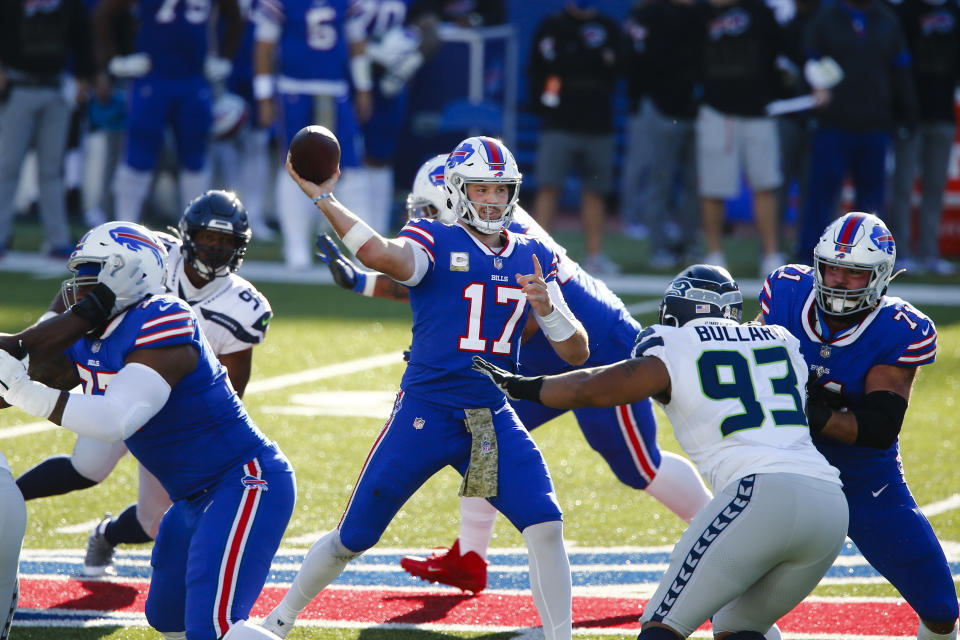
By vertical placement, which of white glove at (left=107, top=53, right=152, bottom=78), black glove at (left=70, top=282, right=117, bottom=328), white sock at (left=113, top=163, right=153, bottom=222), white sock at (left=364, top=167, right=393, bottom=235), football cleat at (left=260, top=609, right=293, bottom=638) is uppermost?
black glove at (left=70, top=282, right=117, bottom=328)

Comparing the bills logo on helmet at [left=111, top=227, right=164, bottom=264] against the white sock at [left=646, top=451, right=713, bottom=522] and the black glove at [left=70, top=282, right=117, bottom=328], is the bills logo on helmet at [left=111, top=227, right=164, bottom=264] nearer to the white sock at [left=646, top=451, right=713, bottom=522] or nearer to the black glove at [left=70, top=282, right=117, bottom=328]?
the black glove at [left=70, top=282, right=117, bottom=328]

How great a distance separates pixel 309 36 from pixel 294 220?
4.89 ft

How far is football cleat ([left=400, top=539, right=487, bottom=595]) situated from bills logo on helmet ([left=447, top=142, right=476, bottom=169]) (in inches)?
55.4

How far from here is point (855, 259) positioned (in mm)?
4223

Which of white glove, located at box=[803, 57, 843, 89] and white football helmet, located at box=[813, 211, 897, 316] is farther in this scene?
white glove, located at box=[803, 57, 843, 89]

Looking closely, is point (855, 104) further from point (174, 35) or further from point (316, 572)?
point (316, 572)

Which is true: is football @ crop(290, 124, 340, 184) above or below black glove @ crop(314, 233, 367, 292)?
above

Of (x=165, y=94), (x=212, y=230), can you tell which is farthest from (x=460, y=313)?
(x=165, y=94)

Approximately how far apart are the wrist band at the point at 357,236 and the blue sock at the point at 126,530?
1407 millimetres

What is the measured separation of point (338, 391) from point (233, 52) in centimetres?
496

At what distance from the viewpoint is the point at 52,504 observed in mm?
5910

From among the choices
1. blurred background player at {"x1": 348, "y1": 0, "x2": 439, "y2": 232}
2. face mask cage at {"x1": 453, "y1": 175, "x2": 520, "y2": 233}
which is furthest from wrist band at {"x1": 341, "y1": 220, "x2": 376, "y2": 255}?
blurred background player at {"x1": 348, "y1": 0, "x2": 439, "y2": 232}

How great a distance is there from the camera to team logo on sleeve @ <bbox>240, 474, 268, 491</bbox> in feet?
13.0

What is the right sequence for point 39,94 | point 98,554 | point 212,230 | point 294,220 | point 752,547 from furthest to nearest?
point 294,220 → point 39,94 → point 98,554 → point 212,230 → point 752,547
